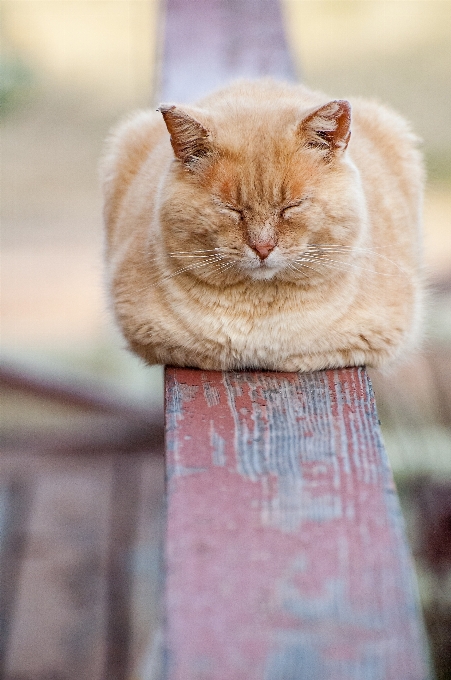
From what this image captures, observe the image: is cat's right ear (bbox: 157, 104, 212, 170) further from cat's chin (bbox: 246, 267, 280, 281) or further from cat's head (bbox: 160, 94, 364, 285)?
cat's chin (bbox: 246, 267, 280, 281)

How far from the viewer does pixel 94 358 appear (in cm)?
410

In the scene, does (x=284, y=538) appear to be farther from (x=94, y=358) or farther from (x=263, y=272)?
(x=94, y=358)

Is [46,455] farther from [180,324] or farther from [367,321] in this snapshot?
[367,321]

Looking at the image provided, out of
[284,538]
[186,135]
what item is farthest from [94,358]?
[284,538]

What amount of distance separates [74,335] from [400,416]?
175cm

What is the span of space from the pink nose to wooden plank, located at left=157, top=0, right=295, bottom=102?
1.03 meters

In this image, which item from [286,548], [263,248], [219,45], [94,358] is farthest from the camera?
[94,358]

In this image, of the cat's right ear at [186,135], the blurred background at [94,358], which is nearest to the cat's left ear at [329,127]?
the cat's right ear at [186,135]

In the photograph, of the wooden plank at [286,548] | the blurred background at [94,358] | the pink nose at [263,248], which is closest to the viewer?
the wooden plank at [286,548]

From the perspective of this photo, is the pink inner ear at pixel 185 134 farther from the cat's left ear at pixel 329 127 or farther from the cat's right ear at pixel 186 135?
the cat's left ear at pixel 329 127

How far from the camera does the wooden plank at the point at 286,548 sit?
955mm

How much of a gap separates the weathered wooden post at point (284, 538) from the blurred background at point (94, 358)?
0.94m

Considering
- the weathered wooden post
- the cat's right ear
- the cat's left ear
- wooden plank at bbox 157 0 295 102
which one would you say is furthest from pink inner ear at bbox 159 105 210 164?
wooden plank at bbox 157 0 295 102

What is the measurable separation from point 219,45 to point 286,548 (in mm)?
2089
